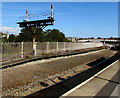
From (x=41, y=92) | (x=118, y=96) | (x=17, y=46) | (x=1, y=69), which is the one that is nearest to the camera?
(x=118, y=96)

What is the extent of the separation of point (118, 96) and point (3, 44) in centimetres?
1273

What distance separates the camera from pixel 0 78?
9656mm

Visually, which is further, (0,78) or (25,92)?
(0,78)

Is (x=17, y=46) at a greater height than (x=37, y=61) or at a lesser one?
greater

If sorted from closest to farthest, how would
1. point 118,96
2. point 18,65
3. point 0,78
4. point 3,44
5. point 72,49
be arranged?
point 118,96
point 0,78
point 18,65
point 3,44
point 72,49

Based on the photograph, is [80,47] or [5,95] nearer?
[5,95]

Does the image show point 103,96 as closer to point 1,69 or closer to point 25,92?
point 25,92

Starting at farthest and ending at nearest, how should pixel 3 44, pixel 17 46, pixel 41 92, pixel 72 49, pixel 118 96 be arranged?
1. pixel 72 49
2. pixel 17 46
3. pixel 3 44
4. pixel 41 92
5. pixel 118 96

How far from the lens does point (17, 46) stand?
1822 centimetres

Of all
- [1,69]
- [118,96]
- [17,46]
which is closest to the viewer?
[118,96]

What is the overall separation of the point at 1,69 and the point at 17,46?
6.68 metres

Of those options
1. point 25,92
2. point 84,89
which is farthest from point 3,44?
point 84,89

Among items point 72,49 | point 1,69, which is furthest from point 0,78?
point 72,49

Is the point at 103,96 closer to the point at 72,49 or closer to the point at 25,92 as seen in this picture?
the point at 25,92
